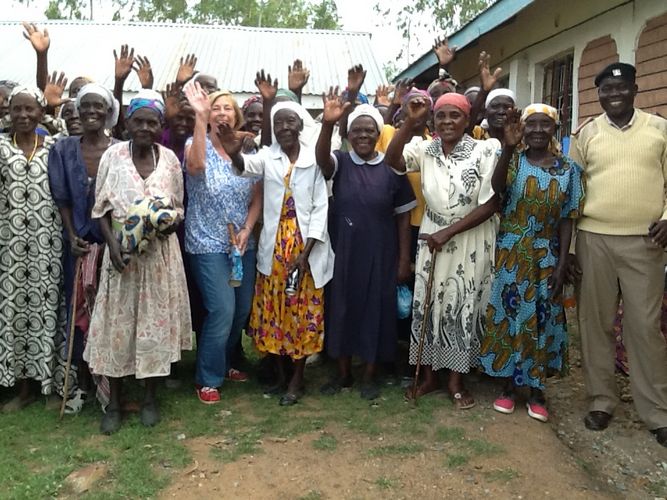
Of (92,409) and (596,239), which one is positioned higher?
(596,239)

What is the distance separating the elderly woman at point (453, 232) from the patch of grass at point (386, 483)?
0.96m

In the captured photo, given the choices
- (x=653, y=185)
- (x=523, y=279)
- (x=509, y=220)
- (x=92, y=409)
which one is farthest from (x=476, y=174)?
(x=92, y=409)

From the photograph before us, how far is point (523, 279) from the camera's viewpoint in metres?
3.67

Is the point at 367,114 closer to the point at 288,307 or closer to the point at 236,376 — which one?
the point at 288,307

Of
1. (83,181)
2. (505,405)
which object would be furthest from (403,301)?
(83,181)

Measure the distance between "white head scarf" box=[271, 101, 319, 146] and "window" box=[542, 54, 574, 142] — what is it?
167 inches

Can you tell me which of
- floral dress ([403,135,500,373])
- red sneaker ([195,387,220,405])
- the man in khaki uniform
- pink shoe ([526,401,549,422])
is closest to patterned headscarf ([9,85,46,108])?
red sneaker ([195,387,220,405])

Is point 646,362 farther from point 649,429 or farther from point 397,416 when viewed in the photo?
point 397,416

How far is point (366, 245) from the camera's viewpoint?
157 inches

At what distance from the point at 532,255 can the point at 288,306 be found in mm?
1498

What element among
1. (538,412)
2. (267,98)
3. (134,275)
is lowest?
(538,412)

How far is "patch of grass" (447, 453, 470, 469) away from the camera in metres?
3.26

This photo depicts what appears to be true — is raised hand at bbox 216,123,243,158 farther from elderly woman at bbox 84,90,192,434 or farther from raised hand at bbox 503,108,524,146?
raised hand at bbox 503,108,524,146

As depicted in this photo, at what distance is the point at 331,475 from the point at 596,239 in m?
1.98
